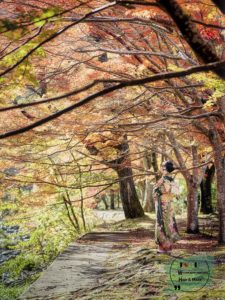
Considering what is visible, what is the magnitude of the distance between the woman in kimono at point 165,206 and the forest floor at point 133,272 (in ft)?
0.89

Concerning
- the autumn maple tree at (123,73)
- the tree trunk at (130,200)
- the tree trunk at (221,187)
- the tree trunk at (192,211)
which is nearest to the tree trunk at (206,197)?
the tree trunk at (130,200)

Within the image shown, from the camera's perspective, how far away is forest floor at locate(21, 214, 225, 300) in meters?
5.62

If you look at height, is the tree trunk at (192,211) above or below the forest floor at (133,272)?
above

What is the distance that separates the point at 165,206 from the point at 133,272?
1.59m

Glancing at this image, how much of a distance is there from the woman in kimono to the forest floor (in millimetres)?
273

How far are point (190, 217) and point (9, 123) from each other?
5544 mm

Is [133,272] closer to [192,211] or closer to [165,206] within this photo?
[165,206]

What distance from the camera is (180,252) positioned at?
8125 millimetres

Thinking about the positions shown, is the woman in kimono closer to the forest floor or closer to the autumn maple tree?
the forest floor

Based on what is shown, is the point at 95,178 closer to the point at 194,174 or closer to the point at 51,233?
the point at 51,233

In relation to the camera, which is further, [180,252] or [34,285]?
[180,252]

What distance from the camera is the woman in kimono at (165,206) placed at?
25.0ft

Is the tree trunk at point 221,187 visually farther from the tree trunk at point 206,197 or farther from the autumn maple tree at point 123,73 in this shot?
the tree trunk at point 206,197

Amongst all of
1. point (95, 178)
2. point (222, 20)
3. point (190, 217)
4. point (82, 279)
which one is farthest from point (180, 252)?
point (95, 178)
